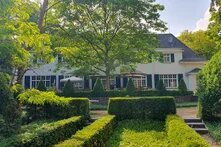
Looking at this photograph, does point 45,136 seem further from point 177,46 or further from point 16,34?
point 177,46

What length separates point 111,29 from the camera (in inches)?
1096

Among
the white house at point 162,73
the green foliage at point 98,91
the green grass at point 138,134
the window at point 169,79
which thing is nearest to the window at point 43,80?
the white house at point 162,73

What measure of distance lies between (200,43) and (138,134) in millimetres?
37439

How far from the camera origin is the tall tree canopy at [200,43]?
141 feet

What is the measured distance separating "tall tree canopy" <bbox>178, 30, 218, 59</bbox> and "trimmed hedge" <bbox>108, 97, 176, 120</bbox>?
2814 cm

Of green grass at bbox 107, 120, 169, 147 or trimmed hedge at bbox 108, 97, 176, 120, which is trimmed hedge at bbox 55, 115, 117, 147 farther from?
trimmed hedge at bbox 108, 97, 176, 120

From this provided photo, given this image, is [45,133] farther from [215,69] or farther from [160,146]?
[215,69]

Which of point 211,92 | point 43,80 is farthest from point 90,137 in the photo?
point 43,80

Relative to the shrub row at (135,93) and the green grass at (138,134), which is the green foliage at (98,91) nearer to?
the shrub row at (135,93)

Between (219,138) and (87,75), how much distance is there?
21034 millimetres

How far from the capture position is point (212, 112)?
14.6m

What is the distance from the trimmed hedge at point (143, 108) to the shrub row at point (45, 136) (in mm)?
3147

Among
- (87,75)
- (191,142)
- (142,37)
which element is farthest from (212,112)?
(87,75)

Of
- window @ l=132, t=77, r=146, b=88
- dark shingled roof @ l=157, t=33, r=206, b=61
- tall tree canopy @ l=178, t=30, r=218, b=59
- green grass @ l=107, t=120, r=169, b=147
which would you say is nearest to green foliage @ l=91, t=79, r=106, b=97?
window @ l=132, t=77, r=146, b=88
